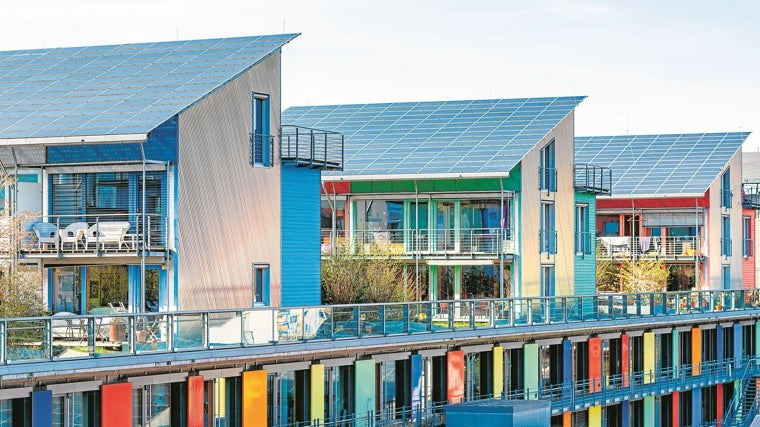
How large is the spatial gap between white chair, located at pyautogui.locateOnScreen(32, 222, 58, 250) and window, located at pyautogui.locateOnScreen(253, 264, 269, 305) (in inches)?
198

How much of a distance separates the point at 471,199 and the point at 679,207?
48.6 feet

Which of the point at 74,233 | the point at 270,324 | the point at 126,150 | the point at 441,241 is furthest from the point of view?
the point at 441,241

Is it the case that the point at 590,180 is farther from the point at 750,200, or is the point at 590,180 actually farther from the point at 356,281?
the point at 356,281

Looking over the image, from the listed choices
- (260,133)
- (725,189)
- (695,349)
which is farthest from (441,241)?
(725,189)

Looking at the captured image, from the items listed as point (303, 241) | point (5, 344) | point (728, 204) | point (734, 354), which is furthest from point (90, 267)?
point (728, 204)

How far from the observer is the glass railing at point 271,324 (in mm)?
24734

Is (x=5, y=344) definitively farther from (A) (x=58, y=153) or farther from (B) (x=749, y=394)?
(B) (x=749, y=394)

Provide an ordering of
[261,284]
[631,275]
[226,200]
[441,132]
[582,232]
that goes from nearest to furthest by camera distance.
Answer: [226,200], [261,284], [441,132], [582,232], [631,275]

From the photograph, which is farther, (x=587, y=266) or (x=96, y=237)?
(x=587, y=266)

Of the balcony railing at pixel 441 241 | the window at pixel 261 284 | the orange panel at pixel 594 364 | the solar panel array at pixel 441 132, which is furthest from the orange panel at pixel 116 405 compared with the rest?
the solar panel array at pixel 441 132

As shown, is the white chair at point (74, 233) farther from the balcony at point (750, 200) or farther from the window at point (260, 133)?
the balcony at point (750, 200)

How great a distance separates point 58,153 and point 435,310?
9195 mm

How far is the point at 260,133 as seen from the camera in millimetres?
36938

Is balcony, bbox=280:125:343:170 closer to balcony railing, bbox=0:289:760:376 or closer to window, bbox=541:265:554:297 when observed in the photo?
balcony railing, bbox=0:289:760:376
